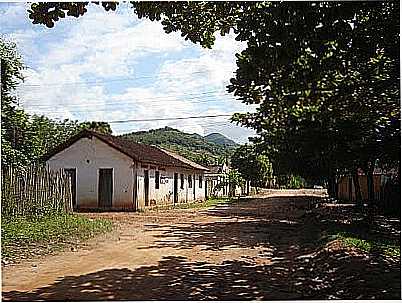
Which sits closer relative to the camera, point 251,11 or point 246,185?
point 251,11

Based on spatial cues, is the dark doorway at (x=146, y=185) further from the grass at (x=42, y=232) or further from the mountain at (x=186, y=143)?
the grass at (x=42, y=232)

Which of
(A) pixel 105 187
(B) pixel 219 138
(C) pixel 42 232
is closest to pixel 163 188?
(A) pixel 105 187

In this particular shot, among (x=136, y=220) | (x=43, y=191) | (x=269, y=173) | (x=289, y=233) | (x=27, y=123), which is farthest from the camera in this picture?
(x=269, y=173)

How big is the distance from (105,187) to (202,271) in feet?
32.6

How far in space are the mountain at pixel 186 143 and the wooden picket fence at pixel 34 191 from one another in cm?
199

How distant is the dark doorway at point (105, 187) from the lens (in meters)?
15.4

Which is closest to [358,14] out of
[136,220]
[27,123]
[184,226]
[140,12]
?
[140,12]

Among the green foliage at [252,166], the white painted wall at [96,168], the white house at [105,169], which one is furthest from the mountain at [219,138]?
the green foliage at [252,166]

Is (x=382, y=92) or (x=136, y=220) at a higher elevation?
(x=382, y=92)

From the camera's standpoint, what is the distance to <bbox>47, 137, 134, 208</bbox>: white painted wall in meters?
15.2

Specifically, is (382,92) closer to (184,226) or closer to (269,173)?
(184,226)

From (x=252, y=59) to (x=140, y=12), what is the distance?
939 mm

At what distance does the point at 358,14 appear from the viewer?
4.09 m

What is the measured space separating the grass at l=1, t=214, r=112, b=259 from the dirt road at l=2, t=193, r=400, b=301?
39 centimetres
